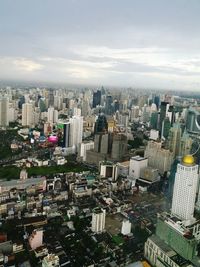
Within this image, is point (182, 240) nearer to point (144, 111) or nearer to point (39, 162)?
point (39, 162)

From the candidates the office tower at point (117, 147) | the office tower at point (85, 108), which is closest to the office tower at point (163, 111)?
the office tower at point (117, 147)

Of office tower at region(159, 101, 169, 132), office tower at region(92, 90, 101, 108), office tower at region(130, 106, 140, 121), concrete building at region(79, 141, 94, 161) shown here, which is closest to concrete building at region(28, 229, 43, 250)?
concrete building at region(79, 141, 94, 161)

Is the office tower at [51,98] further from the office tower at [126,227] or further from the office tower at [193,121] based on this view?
the office tower at [126,227]

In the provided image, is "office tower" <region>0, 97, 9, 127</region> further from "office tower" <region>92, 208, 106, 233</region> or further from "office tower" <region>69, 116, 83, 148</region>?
"office tower" <region>92, 208, 106, 233</region>

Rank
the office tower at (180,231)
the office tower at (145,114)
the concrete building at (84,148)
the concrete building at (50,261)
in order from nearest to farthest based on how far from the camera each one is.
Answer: the concrete building at (50,261)
the office tower at (180,231)
the concrete building at (84,148)
the office tower at (145,114)

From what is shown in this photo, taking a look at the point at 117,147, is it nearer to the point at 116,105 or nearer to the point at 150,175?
the point at 150,175

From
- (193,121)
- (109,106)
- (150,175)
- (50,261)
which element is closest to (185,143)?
(193,121)

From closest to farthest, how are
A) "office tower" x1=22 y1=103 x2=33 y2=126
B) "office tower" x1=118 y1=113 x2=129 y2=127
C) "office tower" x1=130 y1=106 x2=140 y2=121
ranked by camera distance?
"office tower" x1=22 y1=103 x2=33 y2=126
"office tower" x1=118 y1=113 x2=129 y2=127
"office tower" x1=130 y1=106 x2=140 y2=121
